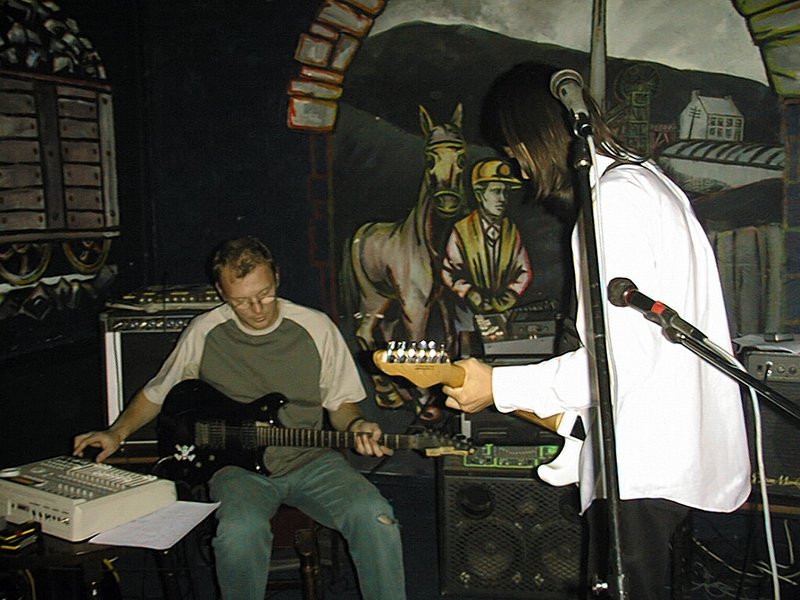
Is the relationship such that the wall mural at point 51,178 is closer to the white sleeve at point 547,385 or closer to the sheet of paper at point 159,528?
the sheet of paper at point 159,528

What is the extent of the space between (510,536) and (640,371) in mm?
1469

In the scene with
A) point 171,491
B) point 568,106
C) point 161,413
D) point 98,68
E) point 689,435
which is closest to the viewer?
point 568,106

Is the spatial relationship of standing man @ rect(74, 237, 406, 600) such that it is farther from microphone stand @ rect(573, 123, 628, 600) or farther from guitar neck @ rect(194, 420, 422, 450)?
microphone stand @ rect(573, 123, 628, 600)

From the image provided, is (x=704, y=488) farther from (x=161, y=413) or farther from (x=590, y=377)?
(x=161, y=413)

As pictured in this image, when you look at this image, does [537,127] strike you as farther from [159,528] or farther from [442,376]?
[159,528]

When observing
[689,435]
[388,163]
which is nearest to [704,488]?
[689,435]

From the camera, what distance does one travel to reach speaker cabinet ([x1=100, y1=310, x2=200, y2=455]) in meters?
3.15

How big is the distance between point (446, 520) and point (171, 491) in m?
1.03

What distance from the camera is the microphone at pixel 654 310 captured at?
1.32m

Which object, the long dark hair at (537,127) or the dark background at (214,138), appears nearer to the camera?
the long dark hair at (537,127)

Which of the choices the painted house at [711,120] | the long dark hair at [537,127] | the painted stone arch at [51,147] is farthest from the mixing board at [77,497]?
the painted house at [711,120]

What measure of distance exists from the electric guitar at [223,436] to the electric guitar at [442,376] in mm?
867

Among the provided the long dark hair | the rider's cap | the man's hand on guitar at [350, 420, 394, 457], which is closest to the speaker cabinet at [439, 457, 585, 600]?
the man's hand on guitar at [350, 420, 394, 457]

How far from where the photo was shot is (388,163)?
388 centimetres
